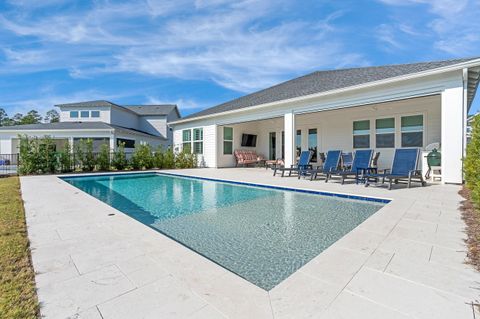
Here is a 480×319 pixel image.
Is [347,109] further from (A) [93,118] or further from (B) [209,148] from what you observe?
(A) [93,118]

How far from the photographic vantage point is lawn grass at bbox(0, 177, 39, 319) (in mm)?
1611

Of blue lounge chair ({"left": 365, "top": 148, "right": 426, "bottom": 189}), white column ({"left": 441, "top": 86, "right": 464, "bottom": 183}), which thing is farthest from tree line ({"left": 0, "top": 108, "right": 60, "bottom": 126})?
white column ({"left": 441, "top": 86, "right": 464, "bottom": 183})

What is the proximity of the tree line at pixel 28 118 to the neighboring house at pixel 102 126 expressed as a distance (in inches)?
1170

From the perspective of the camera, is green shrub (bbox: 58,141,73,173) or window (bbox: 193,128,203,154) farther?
window (bbox: 193,128,203,154)

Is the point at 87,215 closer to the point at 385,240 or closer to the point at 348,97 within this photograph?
the point at 385,240

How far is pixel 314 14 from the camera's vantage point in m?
10.6

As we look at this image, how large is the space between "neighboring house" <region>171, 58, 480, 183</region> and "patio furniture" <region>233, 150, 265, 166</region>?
1.26 ft

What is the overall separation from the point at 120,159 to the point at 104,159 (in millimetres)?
808

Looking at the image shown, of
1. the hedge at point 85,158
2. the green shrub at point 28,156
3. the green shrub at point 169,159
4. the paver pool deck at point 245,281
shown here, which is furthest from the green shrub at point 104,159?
the paver pool deck at point 245,281

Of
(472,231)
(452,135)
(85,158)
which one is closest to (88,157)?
(85,158)

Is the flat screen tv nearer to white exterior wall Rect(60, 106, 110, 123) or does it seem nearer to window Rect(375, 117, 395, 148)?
window Rect(375, 117, 395, 148)

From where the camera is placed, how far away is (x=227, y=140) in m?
15.7

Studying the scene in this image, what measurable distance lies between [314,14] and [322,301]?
1182cm

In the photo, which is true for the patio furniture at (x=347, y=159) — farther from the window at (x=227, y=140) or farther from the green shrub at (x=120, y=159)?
the green shrub at (x=120, y=159)
